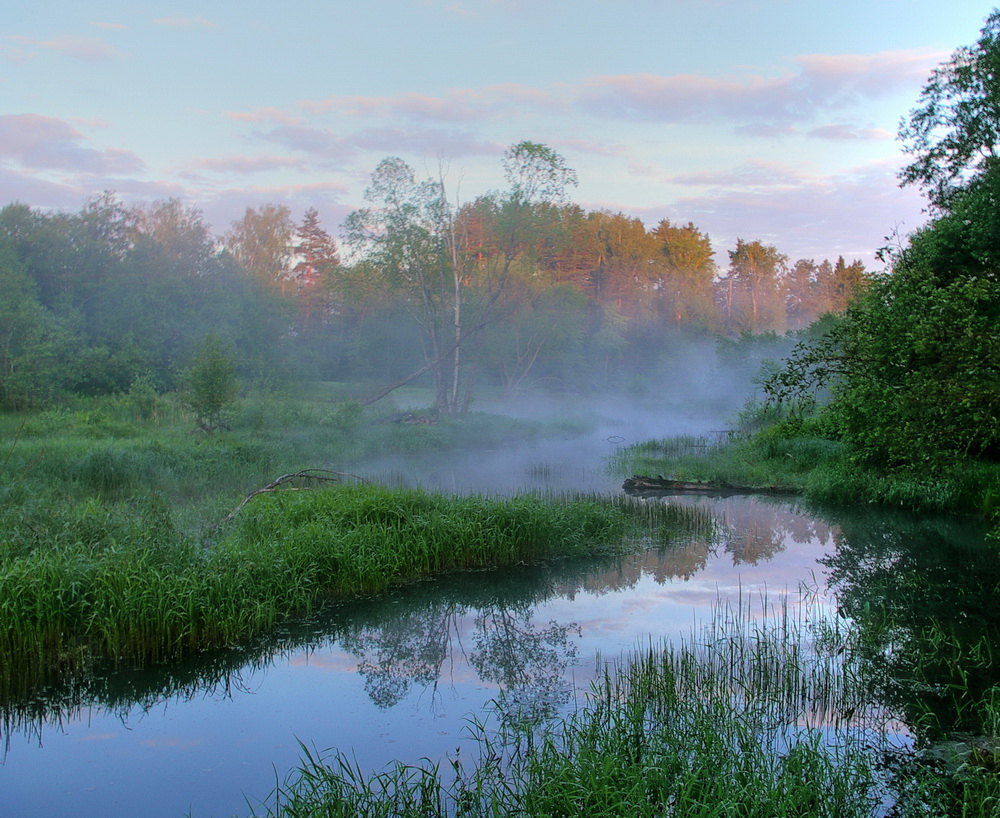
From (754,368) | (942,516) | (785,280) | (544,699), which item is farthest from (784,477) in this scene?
(785,280)

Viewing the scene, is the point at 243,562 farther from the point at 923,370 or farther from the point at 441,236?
the point at 441,236

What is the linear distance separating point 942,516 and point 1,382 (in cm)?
2545

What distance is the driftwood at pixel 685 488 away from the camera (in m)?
18.8

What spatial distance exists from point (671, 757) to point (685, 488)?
14359 millimetres

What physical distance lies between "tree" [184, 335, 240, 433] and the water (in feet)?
46.8

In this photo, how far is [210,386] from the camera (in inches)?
886

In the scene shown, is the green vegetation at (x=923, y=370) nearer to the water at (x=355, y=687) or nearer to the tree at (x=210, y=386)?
the water at (x=355, y=687)

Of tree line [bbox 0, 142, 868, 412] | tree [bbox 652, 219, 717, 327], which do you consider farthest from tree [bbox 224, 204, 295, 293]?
tree [bbox 652, 219, 717, 327]

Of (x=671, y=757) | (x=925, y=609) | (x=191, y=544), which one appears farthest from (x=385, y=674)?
(x=925, y=609)

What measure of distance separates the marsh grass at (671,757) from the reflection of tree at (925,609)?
39 centimetres

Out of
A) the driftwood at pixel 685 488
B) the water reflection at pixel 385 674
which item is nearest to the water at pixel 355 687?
the water reflection at pixel 385 674

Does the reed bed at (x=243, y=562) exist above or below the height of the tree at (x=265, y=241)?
below

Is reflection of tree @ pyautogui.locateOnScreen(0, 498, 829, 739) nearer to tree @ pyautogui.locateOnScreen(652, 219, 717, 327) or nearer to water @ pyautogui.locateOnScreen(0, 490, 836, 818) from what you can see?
water @ pyautogui.locateOnScreen(0, 490, 836, 818)

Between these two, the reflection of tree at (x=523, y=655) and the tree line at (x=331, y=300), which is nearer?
the reflection of tree at (x=523, y=655)
